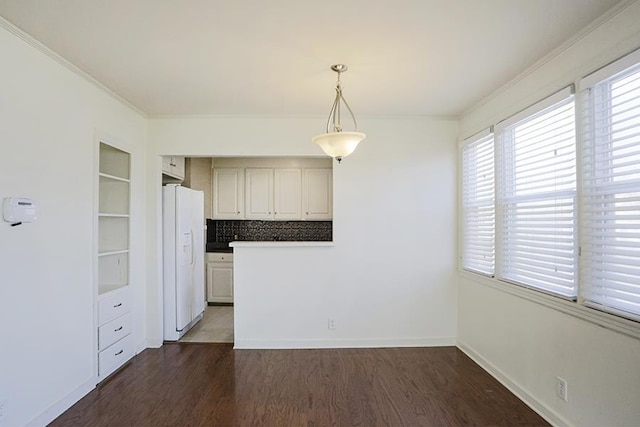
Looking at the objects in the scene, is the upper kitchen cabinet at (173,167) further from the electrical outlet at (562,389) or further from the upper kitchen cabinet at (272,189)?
the electrical outlet at (562,389)

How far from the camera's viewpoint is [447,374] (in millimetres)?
3113

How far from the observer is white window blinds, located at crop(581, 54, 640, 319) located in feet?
5.94

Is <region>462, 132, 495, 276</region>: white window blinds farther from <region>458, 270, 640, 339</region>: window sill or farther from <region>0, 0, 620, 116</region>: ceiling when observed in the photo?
<region>0, 0, 620, 116</region>: ceiling

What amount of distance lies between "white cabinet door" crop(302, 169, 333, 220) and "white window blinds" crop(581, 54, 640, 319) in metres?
3.84

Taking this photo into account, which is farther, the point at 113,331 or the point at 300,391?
the point at 113,331

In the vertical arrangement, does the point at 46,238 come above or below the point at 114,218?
below

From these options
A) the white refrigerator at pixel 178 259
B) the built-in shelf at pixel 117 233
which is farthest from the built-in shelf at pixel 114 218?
the white refrigerator at pixel 178 259

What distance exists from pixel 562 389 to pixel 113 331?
359 centimetres

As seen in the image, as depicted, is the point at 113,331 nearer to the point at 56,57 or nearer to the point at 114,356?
the point at 114,356

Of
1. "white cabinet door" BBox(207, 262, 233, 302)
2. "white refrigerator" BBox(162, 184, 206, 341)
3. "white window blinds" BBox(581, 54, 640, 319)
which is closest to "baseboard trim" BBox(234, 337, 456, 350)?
"white refrigerator" BBox(162, 184, 206, 341)

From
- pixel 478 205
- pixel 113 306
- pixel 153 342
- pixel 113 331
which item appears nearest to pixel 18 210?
pixel 113 306

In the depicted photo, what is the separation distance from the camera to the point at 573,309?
2188 millimetres

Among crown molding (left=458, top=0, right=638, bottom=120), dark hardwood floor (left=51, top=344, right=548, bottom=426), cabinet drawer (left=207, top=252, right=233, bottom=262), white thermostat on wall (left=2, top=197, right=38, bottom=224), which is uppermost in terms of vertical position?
crown molding (left=458, top=0, right=638, bottom=120)

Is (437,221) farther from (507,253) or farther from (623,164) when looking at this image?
(623,164)
